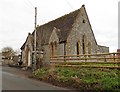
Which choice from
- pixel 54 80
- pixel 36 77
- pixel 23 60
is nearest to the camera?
pixel 54 80

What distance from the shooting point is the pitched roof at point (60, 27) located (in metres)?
28.0

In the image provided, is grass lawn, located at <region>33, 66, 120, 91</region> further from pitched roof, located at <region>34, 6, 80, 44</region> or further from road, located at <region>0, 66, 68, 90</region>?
pitched roof, located at <region>34, 6, 80, 44</region>

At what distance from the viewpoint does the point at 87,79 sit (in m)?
15.0

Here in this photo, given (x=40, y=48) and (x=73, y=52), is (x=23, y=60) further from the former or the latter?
(x=73, y=52)

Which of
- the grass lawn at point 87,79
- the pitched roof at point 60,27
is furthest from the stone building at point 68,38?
the grass lawn at point 87,79

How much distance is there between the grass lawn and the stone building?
8987 millimetres

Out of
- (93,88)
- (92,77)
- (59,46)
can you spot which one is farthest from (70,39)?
(93,88)

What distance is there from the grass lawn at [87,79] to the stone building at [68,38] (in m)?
8.99

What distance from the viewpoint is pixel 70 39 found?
2736 centimetres

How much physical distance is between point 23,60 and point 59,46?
8842mm

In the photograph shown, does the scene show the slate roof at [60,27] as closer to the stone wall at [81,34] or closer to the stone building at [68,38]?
the stone building at [68,38]

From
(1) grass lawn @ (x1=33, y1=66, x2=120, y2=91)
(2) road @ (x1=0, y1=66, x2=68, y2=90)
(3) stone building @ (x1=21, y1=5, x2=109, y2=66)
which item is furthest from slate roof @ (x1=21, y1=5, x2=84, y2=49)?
(2) road @ (x1=0, y1=66, x2=68, y2=90)

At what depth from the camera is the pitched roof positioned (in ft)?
91.9

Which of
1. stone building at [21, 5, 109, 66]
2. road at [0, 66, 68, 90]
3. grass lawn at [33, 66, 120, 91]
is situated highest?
stone building at [21, 5, 109, 66]
